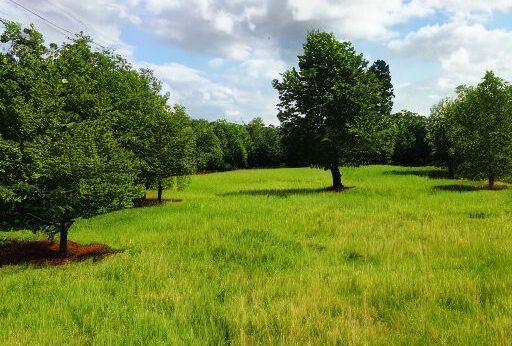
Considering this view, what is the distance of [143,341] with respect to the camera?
288 inches

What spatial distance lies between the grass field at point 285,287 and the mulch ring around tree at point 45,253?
3.33 ft

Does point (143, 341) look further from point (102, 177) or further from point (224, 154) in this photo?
point (224, 154)

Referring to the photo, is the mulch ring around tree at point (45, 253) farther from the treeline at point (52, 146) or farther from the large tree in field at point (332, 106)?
the large tree in field at point (332, 106)

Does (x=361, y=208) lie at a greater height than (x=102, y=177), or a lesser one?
lesser

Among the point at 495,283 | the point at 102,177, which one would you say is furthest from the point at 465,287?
the point at 102,177

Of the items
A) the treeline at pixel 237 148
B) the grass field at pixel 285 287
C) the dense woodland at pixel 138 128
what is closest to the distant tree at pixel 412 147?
the dense woodland at pixel 138 128

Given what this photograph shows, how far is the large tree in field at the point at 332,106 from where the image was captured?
1437 inches

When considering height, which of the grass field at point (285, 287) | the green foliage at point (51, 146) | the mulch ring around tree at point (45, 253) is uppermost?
the green foliage at point (51, 146)

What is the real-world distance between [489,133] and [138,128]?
29134 millimetres

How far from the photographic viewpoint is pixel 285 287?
10117mm

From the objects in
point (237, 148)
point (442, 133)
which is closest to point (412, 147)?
point (442, 133)

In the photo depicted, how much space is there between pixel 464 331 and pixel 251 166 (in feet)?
388

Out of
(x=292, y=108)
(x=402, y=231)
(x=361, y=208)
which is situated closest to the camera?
(x=402, y=231)

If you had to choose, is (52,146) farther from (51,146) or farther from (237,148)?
(237,148)
